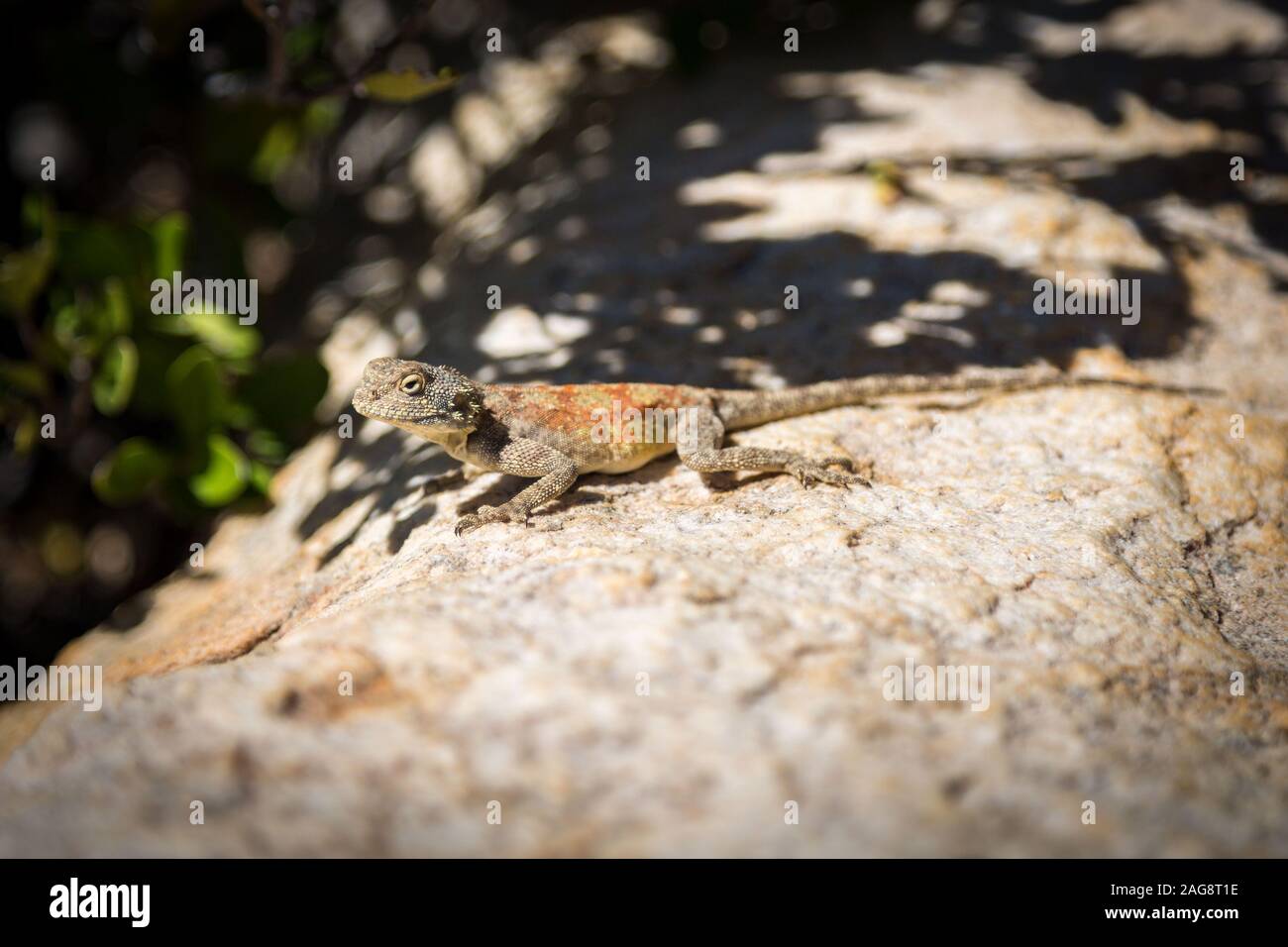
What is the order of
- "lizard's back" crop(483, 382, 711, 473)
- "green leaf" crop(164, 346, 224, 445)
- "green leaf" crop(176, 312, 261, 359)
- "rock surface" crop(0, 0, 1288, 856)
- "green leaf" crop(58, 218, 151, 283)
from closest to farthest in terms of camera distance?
1. "rock surface" crop(0, 0, 1288, 856)
2. "lizard's back" crop(483, 382, 711, 473)
3. "green leaf" crop(164, 346, 224, 445)
4. "green leaf" crop(58, 218, 151, 283)
5. "green leaf" crop(176, 312, 261, 359)

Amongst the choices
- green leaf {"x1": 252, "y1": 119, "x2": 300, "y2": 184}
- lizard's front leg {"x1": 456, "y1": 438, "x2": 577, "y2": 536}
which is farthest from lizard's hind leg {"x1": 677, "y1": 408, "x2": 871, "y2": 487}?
green leaf {"x1": 252, "y1": 119, "x2": 300, "y2": 184}

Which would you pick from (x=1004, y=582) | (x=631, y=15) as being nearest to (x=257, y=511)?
(x=1004, y=582)

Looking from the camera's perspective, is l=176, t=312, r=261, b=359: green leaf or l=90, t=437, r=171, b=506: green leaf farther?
l=176, t=312, r=261, b=359: green leaf

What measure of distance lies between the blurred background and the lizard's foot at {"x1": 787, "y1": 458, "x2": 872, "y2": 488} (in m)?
0.89

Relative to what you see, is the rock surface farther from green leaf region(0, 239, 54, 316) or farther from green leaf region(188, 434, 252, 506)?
green leaf region(0, 239, 54, 316)

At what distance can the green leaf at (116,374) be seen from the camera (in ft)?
17.7

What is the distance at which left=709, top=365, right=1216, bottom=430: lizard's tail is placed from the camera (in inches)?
195

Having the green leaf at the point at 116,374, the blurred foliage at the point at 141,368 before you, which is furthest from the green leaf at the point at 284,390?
the green leaf at the point at 116,374

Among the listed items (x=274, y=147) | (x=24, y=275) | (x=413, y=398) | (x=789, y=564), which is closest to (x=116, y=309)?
(x=24, y=275)

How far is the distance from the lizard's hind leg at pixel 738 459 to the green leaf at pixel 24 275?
3684 millimetres

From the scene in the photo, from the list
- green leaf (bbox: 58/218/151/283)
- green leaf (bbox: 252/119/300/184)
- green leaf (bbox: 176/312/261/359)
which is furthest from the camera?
green leaf (bbox: 252/119/300/184)

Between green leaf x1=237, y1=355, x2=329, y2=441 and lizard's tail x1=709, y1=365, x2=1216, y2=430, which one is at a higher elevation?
green leaf x1=237, y1=355, x2=329, y2=441

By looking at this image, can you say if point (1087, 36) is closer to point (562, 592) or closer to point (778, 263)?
point (778, 263)

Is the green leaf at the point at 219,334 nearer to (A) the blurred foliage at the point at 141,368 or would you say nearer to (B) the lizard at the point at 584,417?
(A) the blurred foliage at the point at 141,368
